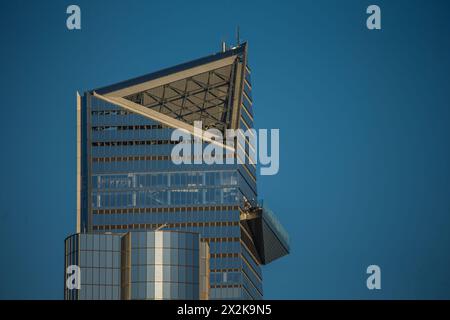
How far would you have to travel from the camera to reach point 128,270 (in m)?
184

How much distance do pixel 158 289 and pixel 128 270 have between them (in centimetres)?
503

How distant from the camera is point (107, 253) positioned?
189m

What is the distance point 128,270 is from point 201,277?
955cm
